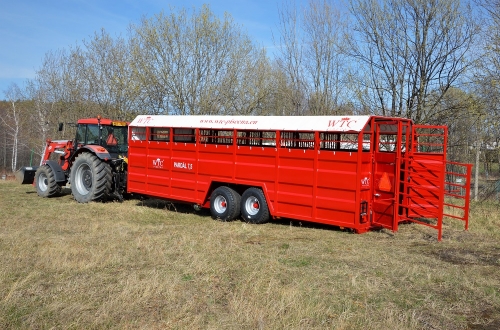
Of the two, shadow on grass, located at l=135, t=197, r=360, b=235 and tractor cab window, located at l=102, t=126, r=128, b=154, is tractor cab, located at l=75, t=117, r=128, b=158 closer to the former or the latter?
tractor cab window, located at l=102, t=126, r=128, b=154

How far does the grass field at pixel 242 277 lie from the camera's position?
14.3ft

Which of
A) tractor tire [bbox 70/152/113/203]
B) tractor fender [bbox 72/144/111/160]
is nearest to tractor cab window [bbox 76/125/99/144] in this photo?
tractor fender [bbox 72/144/111/160]

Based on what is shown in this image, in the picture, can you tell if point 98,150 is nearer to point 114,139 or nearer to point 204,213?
point 114,139

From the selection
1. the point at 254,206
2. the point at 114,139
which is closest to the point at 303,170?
the point at 254,206

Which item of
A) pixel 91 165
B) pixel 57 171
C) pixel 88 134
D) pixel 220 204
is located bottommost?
pixel 220 204

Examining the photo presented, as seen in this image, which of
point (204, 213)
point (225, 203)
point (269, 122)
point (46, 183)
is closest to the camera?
point (269, 122)

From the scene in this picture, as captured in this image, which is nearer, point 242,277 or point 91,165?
point 242,277

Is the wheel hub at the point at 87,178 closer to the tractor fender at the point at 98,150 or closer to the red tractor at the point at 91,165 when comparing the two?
the red tractor at the point at 91,165

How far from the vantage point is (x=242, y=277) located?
5.55m

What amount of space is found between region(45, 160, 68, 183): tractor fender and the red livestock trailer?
362 cm

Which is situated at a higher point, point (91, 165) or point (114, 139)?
point (114, 139)

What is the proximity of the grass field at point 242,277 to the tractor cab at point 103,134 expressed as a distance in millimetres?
4045

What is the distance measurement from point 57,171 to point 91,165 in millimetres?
2036

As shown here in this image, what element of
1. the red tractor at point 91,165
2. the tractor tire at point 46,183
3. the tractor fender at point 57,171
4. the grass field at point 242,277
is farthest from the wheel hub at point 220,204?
the tractor tire at point 46,183
